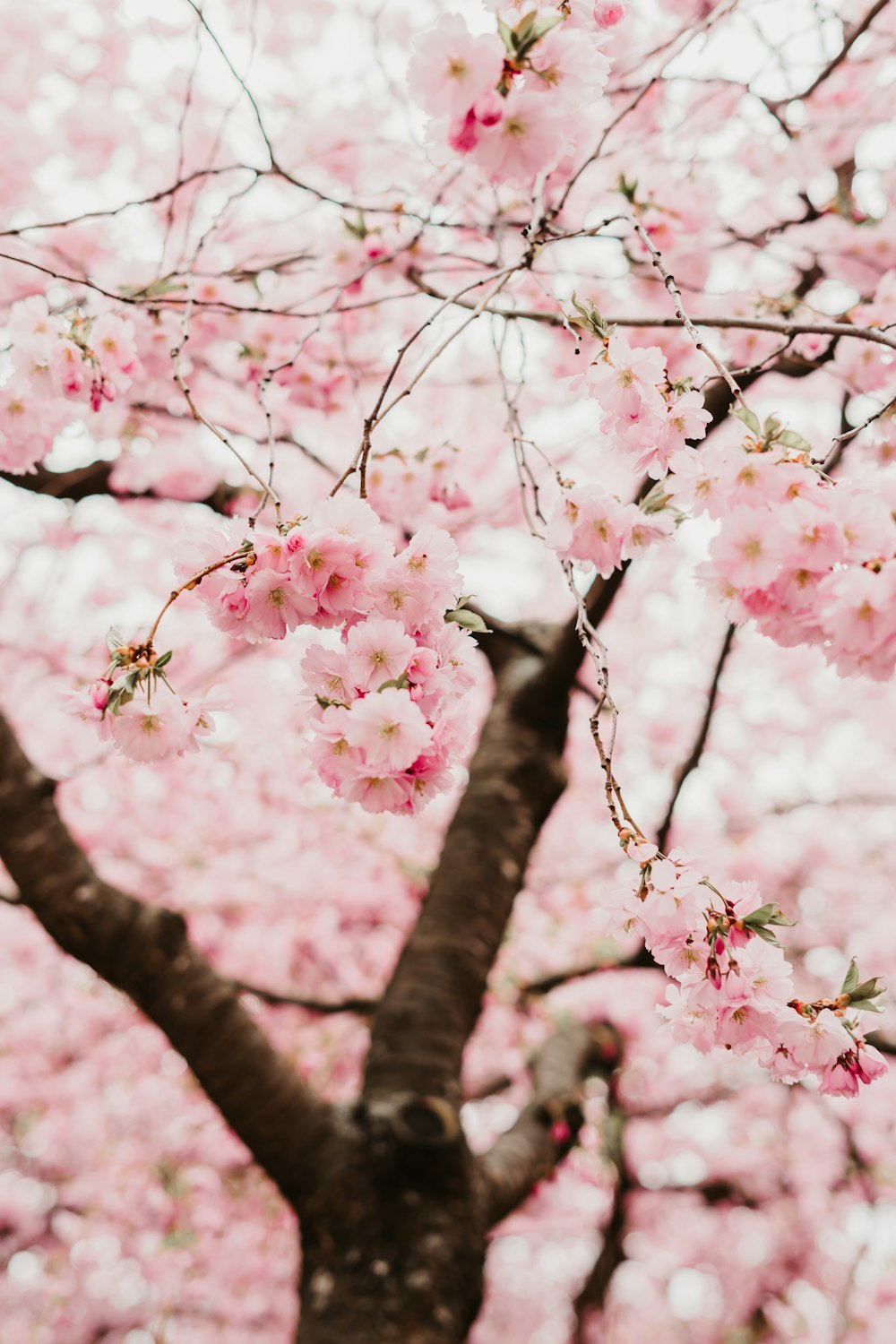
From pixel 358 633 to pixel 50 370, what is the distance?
1.15m

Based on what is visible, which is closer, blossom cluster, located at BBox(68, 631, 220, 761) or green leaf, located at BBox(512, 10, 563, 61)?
green leaf, located at BBox(512, 10, 563, 61)

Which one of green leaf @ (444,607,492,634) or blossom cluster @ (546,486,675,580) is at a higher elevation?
blossom cluster @ (546,486,675,580)

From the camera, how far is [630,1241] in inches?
311

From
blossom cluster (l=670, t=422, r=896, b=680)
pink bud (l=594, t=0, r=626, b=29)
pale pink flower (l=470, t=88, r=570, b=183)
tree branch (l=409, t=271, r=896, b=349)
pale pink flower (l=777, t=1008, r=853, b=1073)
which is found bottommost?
pale pink flower (l=777, t=1008, r=853, b=1073)

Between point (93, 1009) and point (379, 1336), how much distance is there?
559 cm

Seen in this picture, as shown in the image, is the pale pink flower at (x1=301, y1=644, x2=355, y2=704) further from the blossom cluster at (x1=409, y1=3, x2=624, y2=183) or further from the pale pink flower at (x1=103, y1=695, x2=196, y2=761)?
the blossom cluster at (x1=409, y1=3, x2=624, y2=183)

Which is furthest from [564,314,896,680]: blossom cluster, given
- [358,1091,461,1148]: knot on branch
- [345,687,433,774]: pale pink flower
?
[358,1091,461,1148]: knot on branch

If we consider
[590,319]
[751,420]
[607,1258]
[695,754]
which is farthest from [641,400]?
[607,1258]

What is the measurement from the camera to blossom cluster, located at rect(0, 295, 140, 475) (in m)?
1.74

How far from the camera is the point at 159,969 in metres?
2.43

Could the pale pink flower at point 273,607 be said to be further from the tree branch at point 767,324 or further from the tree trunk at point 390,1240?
the tree trunk at point 390,1240

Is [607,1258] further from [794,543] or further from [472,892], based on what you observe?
[794,543]

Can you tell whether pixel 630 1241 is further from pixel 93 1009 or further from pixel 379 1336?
pixel 379 1336

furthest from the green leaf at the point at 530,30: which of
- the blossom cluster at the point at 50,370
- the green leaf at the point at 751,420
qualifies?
the blossom cluster at the point at 50,370
